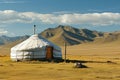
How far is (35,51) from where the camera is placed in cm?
4394

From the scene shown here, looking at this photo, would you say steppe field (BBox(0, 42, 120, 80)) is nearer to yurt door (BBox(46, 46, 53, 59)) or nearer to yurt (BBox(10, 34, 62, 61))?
yurt (BBox(10, 34, 62, 61))

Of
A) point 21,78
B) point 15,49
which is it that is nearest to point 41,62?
point 15,49

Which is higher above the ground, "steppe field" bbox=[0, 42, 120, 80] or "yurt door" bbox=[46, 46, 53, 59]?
"yurt door" bbox=[46, 46, 53, 59]

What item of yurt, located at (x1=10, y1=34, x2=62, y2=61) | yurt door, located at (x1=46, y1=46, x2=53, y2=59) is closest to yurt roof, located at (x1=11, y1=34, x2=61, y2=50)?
yurt, located at (x1=10, y1=34, x2=62, y2=61)

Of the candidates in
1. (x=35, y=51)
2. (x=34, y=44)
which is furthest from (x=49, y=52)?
(x=34, y=44)

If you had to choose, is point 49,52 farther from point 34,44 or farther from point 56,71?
point 56,71

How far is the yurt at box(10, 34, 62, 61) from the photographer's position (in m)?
44.0

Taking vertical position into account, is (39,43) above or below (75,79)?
above

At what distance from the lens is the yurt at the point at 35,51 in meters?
44.0

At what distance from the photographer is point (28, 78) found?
23891 millimetres

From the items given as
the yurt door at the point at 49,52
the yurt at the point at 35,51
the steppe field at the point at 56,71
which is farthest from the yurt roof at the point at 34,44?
the steppe field at the point at 56,71

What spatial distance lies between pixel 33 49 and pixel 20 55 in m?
1.75

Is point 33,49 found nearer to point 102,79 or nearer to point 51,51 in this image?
point 51,51

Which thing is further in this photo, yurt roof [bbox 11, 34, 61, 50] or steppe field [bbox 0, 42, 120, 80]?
yurt roof [bbox 11, 34, 61, 50]
